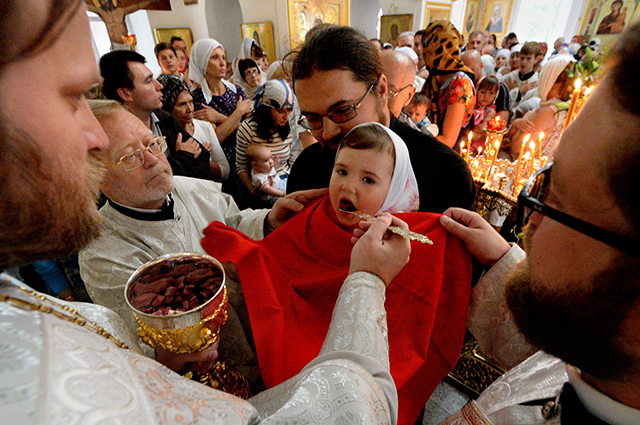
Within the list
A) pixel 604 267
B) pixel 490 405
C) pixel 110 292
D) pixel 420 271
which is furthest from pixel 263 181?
pixel 604 267

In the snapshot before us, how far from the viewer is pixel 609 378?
73 centimetres

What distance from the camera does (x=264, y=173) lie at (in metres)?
3.55

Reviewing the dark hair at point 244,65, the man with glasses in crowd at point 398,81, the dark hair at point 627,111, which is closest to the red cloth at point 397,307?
the dark hair at point 627,111

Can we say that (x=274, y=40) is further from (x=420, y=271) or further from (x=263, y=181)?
(x=420, y=271)

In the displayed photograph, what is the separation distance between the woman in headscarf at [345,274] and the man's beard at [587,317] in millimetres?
434

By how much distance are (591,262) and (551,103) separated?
410cm

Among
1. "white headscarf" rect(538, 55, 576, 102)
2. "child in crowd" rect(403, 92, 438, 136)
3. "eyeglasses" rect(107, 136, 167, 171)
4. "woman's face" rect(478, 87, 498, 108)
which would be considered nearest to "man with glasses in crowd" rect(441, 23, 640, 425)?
"eyeglasses" rect(107, 136, 167, 171)

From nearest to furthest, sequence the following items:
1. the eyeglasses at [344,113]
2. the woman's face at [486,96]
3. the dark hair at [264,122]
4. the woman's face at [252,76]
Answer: the eyeglasses at [344,113], the dark hair at [264,122], the woman's face at [486,96], the woman's face at [252,76]

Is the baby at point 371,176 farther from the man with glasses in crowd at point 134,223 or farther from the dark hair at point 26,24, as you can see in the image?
the dark hair at point 26,24

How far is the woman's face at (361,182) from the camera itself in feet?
4.90

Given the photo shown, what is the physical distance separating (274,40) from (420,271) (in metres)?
12.8

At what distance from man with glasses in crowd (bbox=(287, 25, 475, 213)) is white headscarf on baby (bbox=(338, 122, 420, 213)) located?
0.12 meters

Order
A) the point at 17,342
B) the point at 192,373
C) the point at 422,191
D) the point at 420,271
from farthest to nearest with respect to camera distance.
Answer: the point at 422,191 → the point at 420,271 → the point at 192,373 → the point at 17,342

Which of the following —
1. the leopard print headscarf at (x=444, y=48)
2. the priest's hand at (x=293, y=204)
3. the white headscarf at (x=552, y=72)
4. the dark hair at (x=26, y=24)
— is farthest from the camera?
the white headscarf at (x=552, y=72)
